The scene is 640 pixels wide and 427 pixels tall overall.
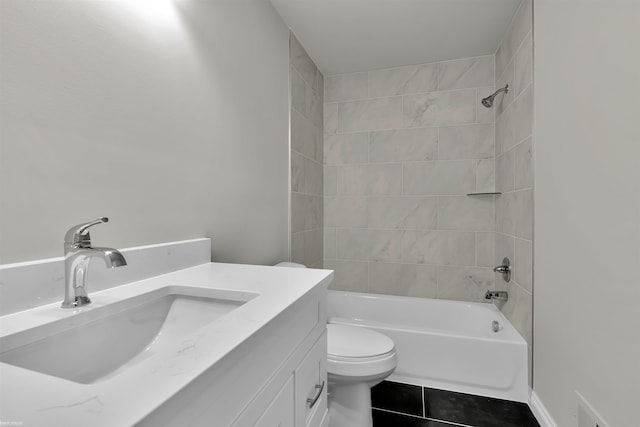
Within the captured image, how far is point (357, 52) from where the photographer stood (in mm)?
2451

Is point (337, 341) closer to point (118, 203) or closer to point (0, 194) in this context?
point (118, 203)

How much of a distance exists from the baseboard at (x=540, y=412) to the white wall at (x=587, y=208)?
0.14 ft

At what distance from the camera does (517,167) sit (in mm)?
1930

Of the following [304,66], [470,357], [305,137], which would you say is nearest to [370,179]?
[305,137]

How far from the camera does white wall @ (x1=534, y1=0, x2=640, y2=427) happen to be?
97cm

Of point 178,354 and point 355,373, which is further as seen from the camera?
point 355,373

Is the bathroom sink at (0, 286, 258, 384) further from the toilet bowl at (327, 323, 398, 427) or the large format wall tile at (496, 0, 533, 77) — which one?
the large format wall tile at (496, 0, 533, 77)

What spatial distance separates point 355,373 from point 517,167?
151 cm

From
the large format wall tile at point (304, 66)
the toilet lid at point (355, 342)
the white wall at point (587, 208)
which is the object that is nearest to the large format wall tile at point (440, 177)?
the white wall at point (587, 208)

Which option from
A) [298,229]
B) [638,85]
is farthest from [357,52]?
[638,85]

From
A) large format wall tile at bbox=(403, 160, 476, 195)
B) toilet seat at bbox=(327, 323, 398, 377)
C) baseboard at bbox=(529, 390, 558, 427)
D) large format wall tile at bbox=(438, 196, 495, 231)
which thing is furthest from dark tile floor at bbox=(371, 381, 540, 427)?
large format wall tile at bbox=(403, 160, 476, 195)

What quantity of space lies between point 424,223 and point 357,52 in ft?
4.71

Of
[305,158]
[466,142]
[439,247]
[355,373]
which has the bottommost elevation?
[355,373]

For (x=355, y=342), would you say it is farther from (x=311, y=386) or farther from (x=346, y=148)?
(x=346, y=148)
